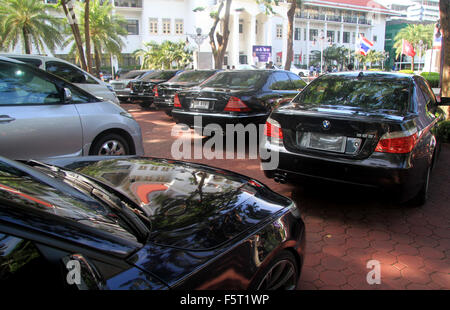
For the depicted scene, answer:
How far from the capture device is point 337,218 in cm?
420

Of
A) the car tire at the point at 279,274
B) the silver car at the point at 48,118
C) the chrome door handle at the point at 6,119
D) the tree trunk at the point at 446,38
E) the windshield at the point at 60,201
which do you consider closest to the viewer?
the windshield at the point at 60,201

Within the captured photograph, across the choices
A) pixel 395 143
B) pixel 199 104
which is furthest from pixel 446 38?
pixel 395 143

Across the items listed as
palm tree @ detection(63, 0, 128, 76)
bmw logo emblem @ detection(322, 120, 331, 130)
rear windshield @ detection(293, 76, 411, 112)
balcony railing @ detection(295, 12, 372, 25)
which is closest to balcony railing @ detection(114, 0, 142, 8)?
palm tree @ detection(63, 0, 128, 76)

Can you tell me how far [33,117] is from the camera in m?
→ 4.37

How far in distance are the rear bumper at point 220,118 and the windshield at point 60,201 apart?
15.9 ft

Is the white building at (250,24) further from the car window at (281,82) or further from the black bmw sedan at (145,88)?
the car window at (281,82)

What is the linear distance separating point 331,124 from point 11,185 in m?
3.00

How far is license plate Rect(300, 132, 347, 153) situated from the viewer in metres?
3.78

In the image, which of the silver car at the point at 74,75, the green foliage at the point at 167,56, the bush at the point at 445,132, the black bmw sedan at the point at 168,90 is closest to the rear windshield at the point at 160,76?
the black bmw sedan at the point at 168,90

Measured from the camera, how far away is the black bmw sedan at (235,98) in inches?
267

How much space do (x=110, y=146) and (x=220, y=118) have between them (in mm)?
2268

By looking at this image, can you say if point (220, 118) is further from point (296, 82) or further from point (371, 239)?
point (371, 239)

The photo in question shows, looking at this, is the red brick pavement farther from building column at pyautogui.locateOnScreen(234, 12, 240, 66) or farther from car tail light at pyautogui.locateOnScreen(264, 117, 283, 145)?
building column at pyautogui.locateOnScreen(234, 12, 240, 66)

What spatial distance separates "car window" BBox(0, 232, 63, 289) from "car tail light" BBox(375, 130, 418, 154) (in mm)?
3146
